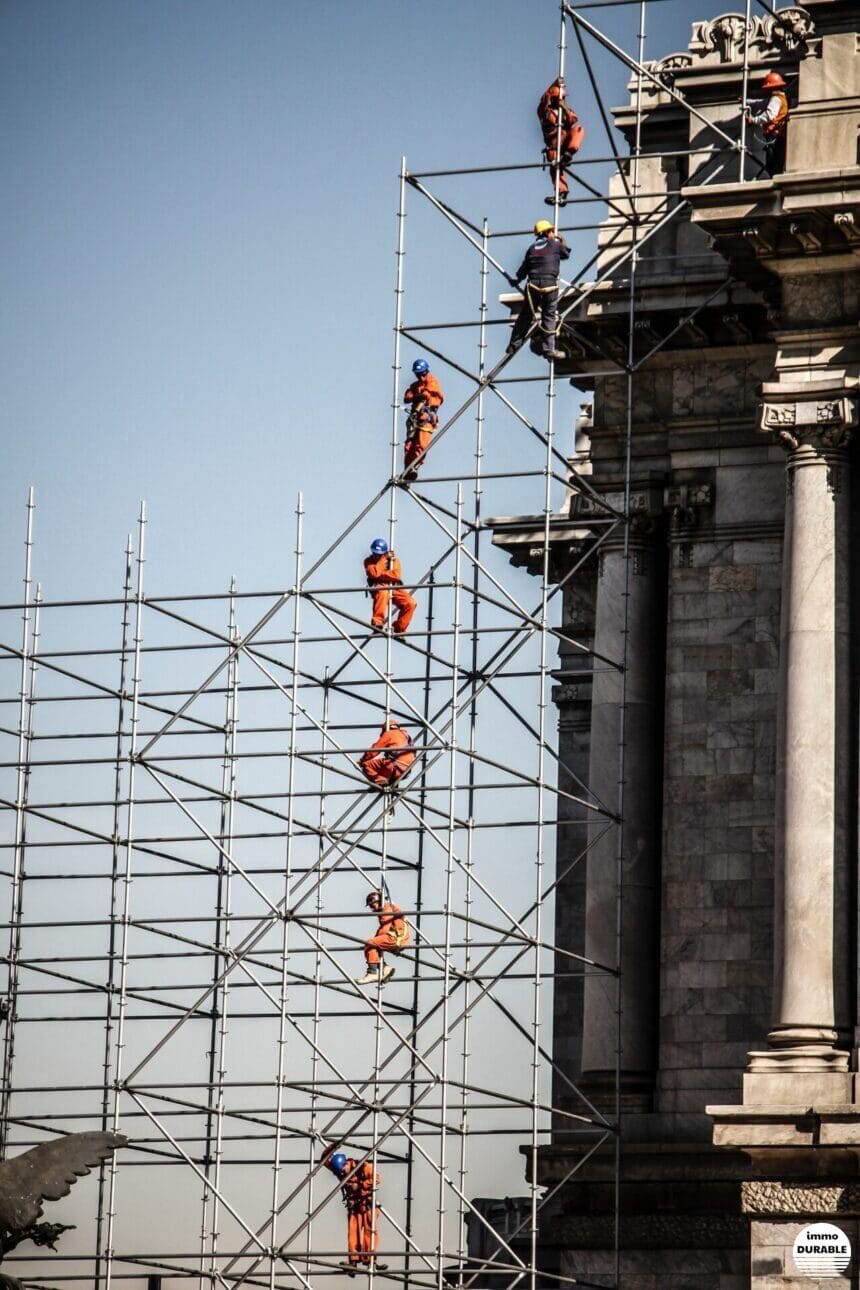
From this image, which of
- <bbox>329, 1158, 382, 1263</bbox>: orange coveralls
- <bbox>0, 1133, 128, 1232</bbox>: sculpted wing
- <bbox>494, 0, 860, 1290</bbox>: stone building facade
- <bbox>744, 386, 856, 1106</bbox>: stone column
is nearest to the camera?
<bbox>744, 386, 856, 1106</bbox>: stone column

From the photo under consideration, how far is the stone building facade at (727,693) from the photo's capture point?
150ft

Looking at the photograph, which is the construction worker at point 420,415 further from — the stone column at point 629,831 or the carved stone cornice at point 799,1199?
the carved stone cornice at point 799,1199

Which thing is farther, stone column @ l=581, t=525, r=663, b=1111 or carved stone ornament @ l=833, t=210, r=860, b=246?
stone column @ l=581, t=525, r=663, b=1111

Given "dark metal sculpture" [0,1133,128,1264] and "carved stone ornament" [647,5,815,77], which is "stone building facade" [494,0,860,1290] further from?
"dark metal sculpture" [0,1133,128,1264]

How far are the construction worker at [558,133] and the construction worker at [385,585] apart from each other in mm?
6514

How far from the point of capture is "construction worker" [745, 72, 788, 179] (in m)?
49.4

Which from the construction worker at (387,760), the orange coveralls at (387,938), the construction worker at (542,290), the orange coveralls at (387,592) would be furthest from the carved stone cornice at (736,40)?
the orange coveralls at (387,938)

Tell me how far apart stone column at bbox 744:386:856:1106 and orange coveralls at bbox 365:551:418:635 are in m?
8.19

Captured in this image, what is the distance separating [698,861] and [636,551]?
554 centimetres

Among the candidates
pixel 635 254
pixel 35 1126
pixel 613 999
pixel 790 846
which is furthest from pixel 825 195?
pixel 35 1126

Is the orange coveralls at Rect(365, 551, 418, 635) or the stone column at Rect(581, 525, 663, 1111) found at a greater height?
the orange coveralls at Rect(365, 551, 418, 635)

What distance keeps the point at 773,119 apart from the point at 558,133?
18.2 feet

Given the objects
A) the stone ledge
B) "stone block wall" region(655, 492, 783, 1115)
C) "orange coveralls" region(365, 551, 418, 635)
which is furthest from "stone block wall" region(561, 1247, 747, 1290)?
"orange coveralls" region(365, 551, 418, 635)

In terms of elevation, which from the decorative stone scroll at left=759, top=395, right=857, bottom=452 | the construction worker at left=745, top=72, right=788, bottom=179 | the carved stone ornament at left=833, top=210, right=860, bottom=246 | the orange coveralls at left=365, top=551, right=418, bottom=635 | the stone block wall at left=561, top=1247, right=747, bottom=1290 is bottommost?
the stone block wall at left=561, top=1247, right=747, bottom=1290
